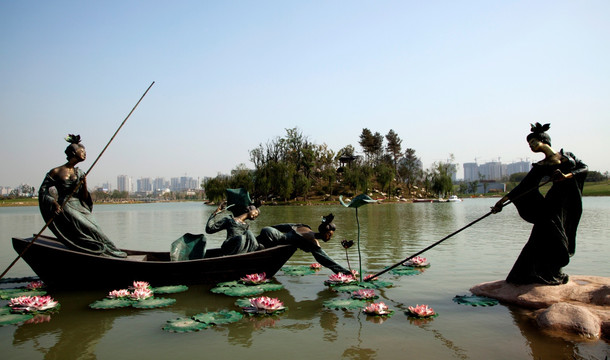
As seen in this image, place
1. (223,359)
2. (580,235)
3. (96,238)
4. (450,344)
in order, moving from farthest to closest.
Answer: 1. (580,235)
2. (96,238)
3. (450,344)
4. (223,359)

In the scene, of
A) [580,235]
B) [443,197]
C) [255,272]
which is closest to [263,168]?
[443,197]

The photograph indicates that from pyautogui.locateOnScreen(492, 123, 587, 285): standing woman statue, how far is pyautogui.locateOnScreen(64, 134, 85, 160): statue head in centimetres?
534

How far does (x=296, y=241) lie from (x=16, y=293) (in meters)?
3.76

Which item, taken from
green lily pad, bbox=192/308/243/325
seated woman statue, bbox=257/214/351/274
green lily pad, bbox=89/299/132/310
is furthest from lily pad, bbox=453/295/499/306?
green lily pad, bbox=89/299/132/310

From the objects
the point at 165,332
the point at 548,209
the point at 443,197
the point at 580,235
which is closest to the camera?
the point at 165,332

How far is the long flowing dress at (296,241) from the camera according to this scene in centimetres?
579

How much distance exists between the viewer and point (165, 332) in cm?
404

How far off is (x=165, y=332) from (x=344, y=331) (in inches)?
69.8

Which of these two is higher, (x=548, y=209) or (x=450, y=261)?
(x=548, y=209)

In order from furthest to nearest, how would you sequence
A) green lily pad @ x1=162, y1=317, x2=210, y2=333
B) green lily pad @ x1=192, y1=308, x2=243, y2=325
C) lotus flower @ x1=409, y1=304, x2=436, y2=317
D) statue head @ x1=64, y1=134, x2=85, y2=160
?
statue head @ x1=64, y1=134, x2=85, y2=160
lotus flower @ x1=409, y1=304, x2=436, y2=317
green lily pad @ x1=192, y1=308, x2=243, y2=325
green lily pad @ x1=162, y1=317, x2=210, y2=333

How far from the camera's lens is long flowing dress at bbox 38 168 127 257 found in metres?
5.28

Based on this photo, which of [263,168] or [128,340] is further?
[263,168]

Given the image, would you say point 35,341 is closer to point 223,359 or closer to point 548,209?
point 223,359

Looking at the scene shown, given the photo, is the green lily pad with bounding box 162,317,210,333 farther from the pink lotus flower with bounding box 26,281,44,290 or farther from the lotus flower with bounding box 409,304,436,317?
the pink lotus flower with bounding box 26,281,44,290
